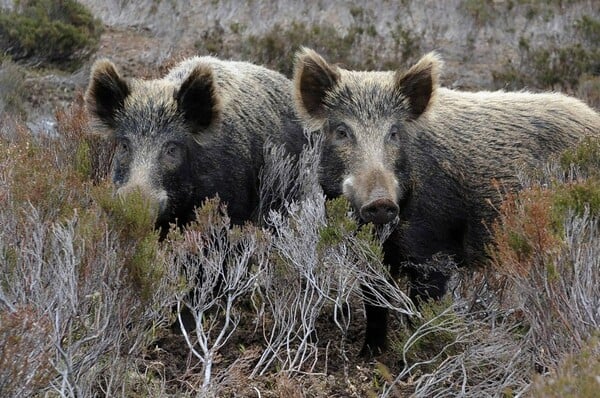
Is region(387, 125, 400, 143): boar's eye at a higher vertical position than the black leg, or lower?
higher

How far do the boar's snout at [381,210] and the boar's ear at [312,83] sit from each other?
139 centimetres

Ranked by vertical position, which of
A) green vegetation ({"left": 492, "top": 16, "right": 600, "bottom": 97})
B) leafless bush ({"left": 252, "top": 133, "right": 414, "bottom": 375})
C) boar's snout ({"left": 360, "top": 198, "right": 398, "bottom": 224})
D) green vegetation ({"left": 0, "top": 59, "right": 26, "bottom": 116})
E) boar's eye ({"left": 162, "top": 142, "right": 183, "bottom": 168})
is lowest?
green vegetation ({"left": 492, "top": 16, "right": 600, "bottom": 97})

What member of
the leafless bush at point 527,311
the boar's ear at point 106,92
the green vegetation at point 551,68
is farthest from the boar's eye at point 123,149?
the green vegetation at point 551,68

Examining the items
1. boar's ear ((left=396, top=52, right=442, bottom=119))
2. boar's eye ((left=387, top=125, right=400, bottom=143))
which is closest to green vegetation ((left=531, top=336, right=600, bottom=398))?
boar's eye ((left=387, top=125, right=400, bottom=143))

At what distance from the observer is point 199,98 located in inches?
251

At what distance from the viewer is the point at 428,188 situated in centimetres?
584

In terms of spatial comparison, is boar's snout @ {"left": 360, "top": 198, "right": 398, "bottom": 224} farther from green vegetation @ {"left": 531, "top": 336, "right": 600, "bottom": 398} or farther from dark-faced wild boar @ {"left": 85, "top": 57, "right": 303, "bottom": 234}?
green vegetation @ {"left": 531, "top": 336, "right": 600, "bottom": 398}

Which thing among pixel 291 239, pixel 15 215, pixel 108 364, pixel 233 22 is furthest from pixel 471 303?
pixel 233 22

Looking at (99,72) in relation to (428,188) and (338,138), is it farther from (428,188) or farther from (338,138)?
(428,188)

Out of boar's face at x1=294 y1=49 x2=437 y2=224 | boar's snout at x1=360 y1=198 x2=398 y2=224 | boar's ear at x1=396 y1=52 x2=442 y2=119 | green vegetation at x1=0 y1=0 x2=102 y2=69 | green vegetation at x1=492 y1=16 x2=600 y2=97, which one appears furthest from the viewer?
green vegetation at x1=492 y1=16 x2=600 y2=97

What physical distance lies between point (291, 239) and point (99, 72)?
212 cm

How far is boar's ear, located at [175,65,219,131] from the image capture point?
20.6 ft

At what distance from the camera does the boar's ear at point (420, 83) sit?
5.88 metres

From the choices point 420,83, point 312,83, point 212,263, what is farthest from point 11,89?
point 212,263
